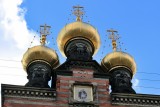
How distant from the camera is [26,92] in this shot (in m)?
24.5

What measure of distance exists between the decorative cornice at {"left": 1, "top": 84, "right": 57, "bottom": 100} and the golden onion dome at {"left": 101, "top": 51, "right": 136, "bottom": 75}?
5584 millimetres

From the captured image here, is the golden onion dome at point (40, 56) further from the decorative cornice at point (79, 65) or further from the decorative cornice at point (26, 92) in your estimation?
the decorative cornice at point (26, 92)

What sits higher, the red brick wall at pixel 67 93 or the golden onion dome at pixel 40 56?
the golden onion dome at pixel 40 56

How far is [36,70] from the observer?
28.2 m

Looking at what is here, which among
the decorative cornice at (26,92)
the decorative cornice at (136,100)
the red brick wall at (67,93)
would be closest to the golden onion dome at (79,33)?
the red brick wall at (67,93)

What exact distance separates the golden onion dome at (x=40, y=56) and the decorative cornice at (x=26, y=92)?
408 cm

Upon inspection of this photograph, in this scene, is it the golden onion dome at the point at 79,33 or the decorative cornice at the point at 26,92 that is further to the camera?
the golden onion dome at the point at 79,33

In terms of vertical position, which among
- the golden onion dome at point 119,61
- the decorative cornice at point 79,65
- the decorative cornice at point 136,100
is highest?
the golden onion dome at point 119,61

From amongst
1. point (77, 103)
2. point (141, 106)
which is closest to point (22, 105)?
point (77, 103)

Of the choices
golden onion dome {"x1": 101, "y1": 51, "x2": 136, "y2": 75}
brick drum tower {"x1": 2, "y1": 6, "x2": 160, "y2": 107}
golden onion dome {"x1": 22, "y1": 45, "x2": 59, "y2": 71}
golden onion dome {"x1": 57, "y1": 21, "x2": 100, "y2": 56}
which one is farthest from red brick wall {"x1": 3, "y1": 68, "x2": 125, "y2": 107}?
golden onion dome {"x1": 101, "y1": 51, "x2": 136, "y2": 75}

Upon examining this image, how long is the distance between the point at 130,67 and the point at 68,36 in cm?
398

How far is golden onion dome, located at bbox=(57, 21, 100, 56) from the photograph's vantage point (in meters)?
28.7

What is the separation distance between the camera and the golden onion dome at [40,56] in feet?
93.5

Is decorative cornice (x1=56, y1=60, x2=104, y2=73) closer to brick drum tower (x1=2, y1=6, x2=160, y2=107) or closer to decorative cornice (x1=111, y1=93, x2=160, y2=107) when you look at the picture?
brick drum tower (x1=2, y1=6, x2=160, y2=107)
